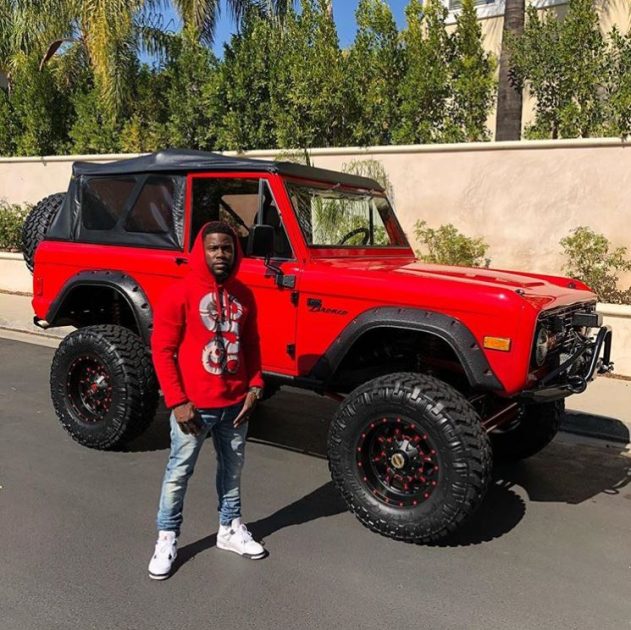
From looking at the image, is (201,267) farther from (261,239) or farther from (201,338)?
(261,239)

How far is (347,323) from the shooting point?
386 cm

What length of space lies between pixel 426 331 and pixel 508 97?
23.8ft

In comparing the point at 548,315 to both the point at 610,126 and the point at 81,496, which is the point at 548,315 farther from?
the point at 610,126

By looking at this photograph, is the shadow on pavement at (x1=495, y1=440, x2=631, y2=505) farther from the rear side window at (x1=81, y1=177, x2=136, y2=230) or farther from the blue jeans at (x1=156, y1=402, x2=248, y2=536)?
the rear side window at (x1=81, y1=177, x2=136, y2=230)

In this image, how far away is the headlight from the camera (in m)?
3.47

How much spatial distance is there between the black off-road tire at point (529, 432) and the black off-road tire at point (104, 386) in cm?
254

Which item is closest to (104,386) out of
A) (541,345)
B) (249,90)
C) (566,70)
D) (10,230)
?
(541,345)

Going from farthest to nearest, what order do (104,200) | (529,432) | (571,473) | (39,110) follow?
(39,110), (104,200), (571,473), (529,432)

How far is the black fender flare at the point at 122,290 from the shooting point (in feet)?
15.1

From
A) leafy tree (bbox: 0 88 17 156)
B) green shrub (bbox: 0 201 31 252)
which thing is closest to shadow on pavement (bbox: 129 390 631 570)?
green shrub (bbox: 0 201 31 252)

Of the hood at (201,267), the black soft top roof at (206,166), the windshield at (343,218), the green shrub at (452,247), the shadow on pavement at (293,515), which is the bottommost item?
the shadow on pavement at (293,515)

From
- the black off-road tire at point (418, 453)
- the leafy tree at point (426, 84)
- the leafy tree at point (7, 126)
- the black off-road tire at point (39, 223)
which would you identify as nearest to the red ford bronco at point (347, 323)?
the black off-road tire at point (418, 453)

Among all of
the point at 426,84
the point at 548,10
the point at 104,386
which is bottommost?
the point at 104,386

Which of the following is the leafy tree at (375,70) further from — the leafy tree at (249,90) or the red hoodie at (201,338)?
the red hoodie at (201,338)
